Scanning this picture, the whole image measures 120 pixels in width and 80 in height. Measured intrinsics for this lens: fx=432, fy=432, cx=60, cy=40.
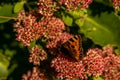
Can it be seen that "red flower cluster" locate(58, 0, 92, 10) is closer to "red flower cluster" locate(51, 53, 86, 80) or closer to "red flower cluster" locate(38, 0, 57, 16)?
"red flower cluster" locate(38, 0, 57, 16)

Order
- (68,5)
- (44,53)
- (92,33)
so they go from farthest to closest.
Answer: (92,33), (44,53), (68,5)

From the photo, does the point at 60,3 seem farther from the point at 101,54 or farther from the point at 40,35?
the point at 101,54

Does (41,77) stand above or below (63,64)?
below

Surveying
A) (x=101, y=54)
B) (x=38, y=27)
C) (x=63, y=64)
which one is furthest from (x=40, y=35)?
(x=101, y=54)

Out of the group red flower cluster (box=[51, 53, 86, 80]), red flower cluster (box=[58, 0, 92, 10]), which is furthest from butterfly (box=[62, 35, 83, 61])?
red flower cluster (box=[58, 0, 92, 10])

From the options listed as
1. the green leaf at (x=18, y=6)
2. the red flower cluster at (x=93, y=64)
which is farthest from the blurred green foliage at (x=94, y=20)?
the red flower cluster at (x=93, y=64)

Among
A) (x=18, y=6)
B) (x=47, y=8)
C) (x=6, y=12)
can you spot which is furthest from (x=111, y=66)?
(x=6, y=12)
